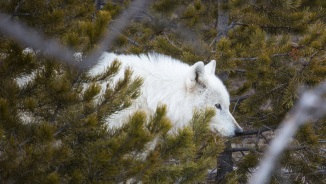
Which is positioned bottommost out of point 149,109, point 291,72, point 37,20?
point 291,72

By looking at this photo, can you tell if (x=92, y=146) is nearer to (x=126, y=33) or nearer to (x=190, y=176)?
(x=190, y=176)

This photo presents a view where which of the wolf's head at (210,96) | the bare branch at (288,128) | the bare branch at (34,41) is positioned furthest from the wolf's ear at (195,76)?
the bare branch at (34,41)

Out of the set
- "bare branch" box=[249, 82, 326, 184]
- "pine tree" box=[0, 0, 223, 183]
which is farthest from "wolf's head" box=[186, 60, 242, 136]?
"pine tree" box=[0, 0, 223, 183]

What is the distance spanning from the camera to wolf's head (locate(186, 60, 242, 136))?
312 cm

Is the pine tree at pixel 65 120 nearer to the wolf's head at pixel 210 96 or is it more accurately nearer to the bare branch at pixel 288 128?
the bare branch at pixel 288 128

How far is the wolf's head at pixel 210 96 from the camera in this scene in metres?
3.12

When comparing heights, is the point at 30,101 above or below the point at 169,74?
above

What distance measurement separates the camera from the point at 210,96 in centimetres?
321

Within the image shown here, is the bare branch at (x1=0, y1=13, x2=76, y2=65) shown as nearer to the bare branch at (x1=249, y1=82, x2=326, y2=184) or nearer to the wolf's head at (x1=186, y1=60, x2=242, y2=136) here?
the bare branch at (x1=249, y1=82, x2=326, y2=184)

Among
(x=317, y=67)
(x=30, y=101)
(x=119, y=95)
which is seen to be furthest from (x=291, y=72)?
(x=30, y=101)

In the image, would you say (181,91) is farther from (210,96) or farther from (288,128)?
(288,128)

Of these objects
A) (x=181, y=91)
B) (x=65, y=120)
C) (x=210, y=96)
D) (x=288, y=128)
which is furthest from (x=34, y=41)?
(x=210, y=96)

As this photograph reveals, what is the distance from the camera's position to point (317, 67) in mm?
3504

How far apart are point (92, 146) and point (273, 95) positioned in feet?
10.9
